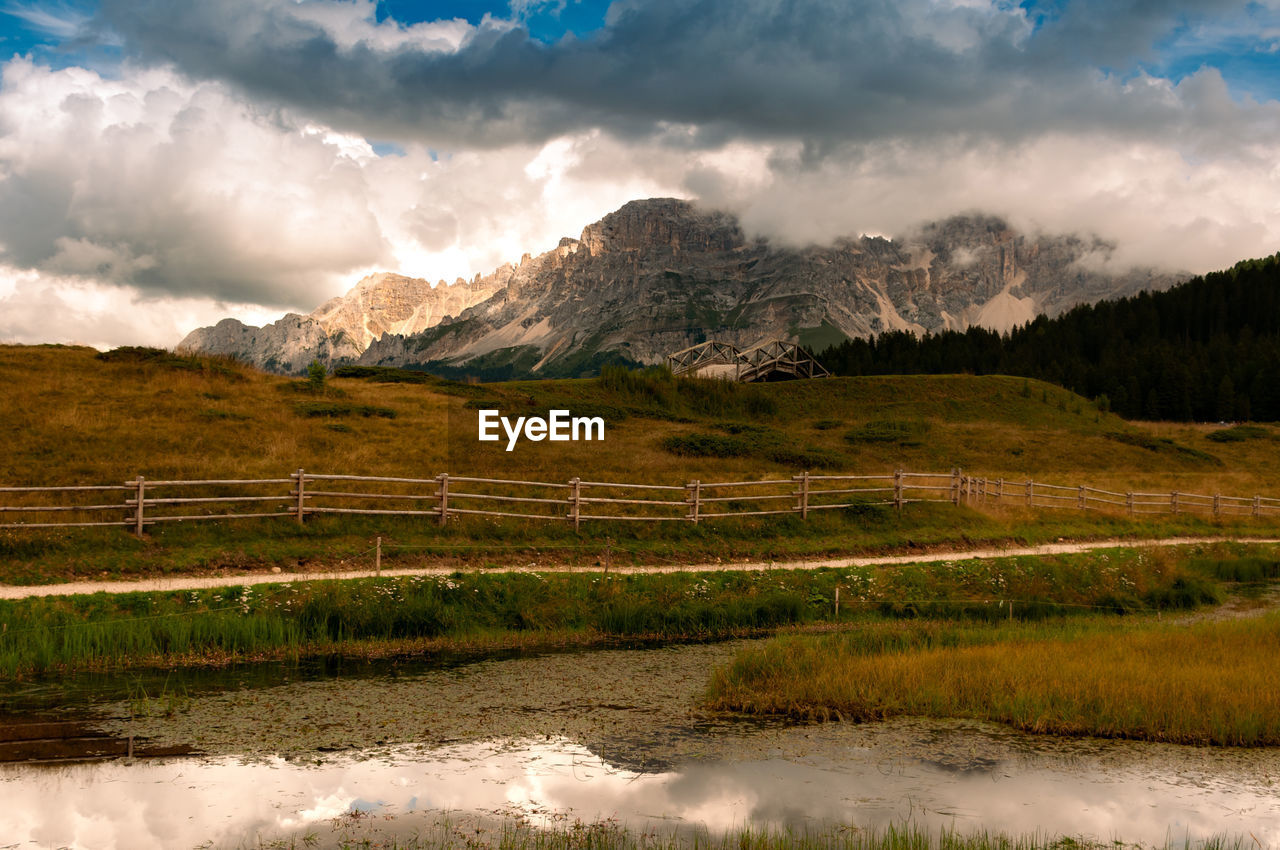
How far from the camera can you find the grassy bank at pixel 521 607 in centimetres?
1630

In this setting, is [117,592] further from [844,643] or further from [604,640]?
[844,643]

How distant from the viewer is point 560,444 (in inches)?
1954

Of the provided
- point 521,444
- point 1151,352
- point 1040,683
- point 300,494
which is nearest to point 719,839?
point 1040,683

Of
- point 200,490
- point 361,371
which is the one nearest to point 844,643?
point 200,490

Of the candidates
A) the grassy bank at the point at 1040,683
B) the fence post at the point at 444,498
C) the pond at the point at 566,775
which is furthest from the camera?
the fence post at the point at 444,498

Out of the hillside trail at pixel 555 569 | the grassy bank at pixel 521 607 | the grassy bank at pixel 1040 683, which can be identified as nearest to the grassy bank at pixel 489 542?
the hillside trail at pixel 555 569

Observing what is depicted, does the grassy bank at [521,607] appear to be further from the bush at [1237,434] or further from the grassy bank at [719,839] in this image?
the bush at [1237,434]

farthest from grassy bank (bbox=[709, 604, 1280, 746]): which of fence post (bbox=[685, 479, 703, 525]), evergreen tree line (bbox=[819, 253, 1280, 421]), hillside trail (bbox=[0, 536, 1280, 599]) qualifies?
evergreen tree line (bbox=[819, 253, 1280, 421])

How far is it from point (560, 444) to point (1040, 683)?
37.5 meters

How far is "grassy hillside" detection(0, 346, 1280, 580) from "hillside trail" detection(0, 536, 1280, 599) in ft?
4.27

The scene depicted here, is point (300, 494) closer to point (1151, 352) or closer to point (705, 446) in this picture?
point (705, 446)

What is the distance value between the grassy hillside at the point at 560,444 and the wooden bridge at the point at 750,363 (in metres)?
15.5

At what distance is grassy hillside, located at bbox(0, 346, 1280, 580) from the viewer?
93.5 ft

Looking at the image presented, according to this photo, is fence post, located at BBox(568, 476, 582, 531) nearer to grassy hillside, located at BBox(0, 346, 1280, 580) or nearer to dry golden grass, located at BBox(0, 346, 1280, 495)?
grassy hillside, located at BBox(0, 346, 1280, 580)
